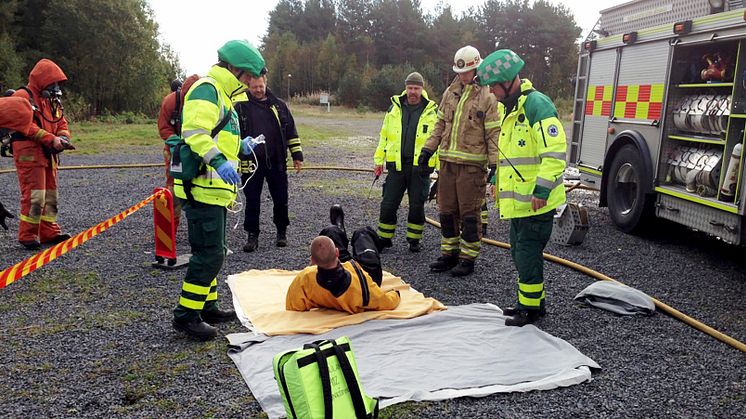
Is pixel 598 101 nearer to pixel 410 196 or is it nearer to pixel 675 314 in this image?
pixel 410 196

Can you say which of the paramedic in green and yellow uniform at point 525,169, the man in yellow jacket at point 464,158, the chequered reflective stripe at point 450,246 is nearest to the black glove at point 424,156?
the man in yellow jacket at point 464,158

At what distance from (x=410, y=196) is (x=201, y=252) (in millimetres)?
3056

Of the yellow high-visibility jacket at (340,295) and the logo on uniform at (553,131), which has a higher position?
the logo on uniform at (553,131)

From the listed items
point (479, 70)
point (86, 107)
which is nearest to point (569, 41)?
point (86, 107)

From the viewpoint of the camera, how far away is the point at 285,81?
61344 mm

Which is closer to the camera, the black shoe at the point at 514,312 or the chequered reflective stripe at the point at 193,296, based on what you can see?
the chequered reflective stripe at the point at 193,296

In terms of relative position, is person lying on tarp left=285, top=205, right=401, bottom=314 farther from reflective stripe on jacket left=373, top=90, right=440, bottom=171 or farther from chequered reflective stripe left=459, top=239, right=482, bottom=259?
reflective stripe on jacket left=373, top=90, right=440, bottom=171

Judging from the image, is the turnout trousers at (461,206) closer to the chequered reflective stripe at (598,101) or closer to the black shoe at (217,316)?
the black shoe at (217,316)

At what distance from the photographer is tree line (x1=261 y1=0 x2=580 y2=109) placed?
174 feet

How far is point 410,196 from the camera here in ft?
22.1

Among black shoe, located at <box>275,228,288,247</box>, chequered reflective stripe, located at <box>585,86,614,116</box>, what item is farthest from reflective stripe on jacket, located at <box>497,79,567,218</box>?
chequered reflective stripe, located at <box>585,86,614,116</box>

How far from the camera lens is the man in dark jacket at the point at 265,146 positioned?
6516 mm

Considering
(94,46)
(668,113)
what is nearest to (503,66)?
(668,113)

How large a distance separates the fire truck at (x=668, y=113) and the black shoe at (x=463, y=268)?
240cm
